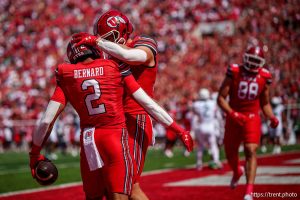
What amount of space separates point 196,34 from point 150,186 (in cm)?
1924

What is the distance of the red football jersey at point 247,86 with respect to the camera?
7893mm

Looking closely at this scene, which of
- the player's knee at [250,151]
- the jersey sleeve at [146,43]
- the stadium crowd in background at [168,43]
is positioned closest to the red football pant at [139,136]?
the jersey sleeve at [146,43]

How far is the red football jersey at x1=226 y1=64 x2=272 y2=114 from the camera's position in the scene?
25.9 ft

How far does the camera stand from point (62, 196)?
8.73m

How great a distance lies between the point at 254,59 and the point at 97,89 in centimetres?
373

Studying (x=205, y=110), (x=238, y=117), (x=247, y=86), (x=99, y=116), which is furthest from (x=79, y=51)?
(x=205, y=110)

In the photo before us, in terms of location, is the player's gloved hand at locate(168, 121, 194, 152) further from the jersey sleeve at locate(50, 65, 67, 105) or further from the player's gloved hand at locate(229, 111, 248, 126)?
the player's gloved hand at locate(229, 111, 248, 126)

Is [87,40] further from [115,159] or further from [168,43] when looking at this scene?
[168,43]

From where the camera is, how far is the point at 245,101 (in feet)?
26.2

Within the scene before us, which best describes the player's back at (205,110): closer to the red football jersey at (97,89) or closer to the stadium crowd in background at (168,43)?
the stadium crowd in background at (168,43)

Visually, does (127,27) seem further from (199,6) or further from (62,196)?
(199,6)

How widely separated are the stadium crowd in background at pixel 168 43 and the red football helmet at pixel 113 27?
55.3ft

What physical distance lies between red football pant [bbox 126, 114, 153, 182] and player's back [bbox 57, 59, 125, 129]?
35 cm

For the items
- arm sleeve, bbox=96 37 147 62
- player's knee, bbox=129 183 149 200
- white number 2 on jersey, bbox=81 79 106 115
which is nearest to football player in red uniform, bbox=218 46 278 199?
player's knee, bbox=129 183 149 200
